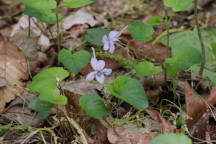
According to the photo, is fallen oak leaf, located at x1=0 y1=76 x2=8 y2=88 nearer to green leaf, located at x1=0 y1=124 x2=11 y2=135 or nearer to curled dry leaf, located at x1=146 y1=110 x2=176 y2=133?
green leaf, located at x1=0 y1=124 x2=11 y2=135

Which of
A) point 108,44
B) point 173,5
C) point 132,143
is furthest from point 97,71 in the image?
point 173,5

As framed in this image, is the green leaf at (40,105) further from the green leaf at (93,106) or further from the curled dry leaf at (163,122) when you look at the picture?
the curled dry leaf at (163,122)

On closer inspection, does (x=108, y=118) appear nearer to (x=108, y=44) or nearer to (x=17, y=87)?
(x=108, y=44)

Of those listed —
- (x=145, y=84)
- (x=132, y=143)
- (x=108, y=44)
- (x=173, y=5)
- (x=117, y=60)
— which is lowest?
→ (x=132, y=143)

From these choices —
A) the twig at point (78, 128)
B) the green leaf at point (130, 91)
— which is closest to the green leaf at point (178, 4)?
the green leaf at point (130, 91)

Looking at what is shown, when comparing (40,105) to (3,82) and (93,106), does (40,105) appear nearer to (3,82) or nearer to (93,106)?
(93,106)

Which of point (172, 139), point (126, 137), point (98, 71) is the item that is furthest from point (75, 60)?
point (172, 139)
